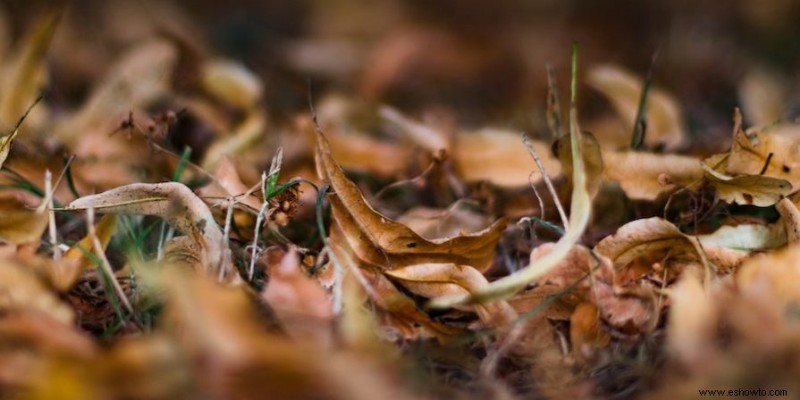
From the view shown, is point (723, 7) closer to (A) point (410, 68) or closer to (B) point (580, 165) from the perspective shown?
(A) point (410, 68)

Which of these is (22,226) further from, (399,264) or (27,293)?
(399,264)

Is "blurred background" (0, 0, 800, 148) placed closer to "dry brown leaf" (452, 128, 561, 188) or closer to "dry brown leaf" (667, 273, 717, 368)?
"dry brown leaf" (452, 128, 561, 188)

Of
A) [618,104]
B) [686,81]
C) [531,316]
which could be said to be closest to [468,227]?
[531,316]

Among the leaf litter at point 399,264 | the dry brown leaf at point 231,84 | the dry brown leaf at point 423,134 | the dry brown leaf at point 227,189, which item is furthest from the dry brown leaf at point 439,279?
the dry brown leaf at point 231,84

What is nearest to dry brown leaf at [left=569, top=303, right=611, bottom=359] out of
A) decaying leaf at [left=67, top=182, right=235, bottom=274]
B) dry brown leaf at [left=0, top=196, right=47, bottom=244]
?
decaying leaf at [left=67, top=182, right=235, bottom=274]

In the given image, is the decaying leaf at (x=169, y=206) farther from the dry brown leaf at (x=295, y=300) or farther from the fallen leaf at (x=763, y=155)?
the fallen leaf at (x=763, y=155)
